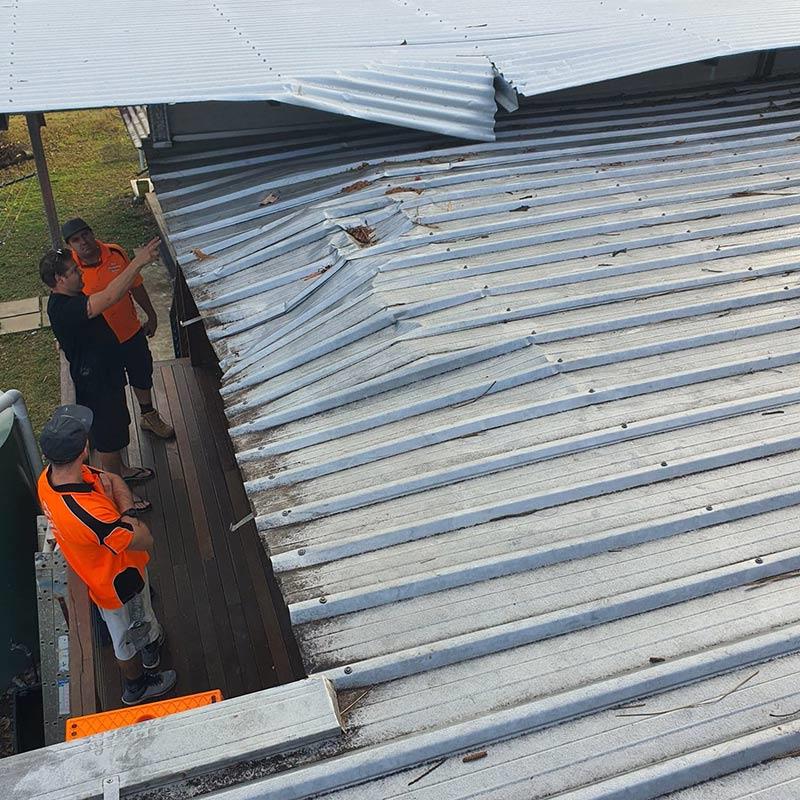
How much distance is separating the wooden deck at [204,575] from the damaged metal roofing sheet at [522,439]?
1.96 metres

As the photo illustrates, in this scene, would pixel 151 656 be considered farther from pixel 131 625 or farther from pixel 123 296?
pixel 123 296

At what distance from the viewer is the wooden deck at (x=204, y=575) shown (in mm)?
5109

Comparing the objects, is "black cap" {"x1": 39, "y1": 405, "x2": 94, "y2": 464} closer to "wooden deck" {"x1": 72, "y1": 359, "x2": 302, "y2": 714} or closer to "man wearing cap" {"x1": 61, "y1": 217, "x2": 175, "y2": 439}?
"man wearing cap" {"x1": 61, "y1": 217, "x2": 175, "y2": 439}

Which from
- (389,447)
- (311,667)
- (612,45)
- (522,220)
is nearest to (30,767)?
(311,667)

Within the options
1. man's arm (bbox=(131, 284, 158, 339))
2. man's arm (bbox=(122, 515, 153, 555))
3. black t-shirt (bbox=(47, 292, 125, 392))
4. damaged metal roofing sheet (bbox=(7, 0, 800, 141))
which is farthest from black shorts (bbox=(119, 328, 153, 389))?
man's arm (bbox=(122, 515, 153, 555))

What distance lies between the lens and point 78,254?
5.52 meters

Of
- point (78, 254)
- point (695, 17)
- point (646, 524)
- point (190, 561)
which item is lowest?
point (646, 524)

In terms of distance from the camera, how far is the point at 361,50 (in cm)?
619

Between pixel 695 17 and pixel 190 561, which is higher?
pixel 695 17

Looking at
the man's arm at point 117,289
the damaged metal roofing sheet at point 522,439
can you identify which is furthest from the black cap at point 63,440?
the man's arm at point 117,289

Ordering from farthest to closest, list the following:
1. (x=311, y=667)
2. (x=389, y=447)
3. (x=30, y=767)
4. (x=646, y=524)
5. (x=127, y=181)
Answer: (x=127, y=181)
(x=389, y=447)
(x=646, y=524)
(x=311, y=667)
(x=30, y=767)

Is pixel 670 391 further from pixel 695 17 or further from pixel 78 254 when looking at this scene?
pixel 695 17

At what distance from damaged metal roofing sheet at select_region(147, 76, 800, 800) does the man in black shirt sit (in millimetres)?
618

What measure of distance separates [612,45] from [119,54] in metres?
3.86
